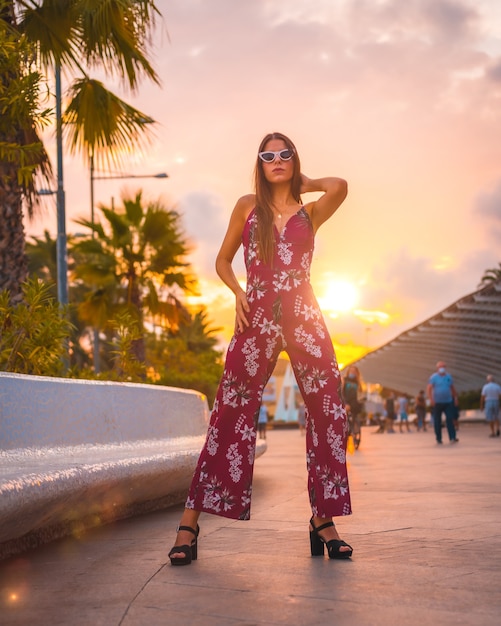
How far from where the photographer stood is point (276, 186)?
15.1 ft

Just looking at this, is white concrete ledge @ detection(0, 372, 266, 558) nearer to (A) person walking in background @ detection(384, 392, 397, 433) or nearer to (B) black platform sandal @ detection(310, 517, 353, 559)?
(B) black platform sandal @ detection(310, 517, 353, 559)

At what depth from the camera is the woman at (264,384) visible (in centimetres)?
430

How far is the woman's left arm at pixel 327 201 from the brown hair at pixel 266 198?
0.32 ft

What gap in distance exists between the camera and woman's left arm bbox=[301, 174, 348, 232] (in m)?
4.55

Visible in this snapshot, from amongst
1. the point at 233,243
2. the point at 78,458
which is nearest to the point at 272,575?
the point at 233,243

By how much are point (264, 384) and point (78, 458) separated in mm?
1612

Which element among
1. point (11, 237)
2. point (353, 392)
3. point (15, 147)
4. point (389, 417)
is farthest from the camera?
point (389, 417)

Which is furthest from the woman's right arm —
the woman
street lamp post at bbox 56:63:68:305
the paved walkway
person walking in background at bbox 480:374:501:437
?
person walking in background at bbox 480:374:501:437

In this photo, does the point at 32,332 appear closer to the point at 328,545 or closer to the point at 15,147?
the point at 15,147

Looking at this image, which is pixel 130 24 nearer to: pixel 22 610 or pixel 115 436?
pixel 115 436

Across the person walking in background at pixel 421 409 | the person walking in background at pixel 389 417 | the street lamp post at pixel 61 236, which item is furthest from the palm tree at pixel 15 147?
the person walking in background at pixel 389 417

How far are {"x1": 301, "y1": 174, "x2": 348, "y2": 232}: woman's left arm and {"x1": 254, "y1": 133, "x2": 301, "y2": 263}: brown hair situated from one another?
3.8 inches

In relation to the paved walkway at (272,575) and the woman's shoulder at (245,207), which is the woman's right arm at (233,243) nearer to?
the woman's shoulder at (245,207)

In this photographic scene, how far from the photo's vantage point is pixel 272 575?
3.94m
